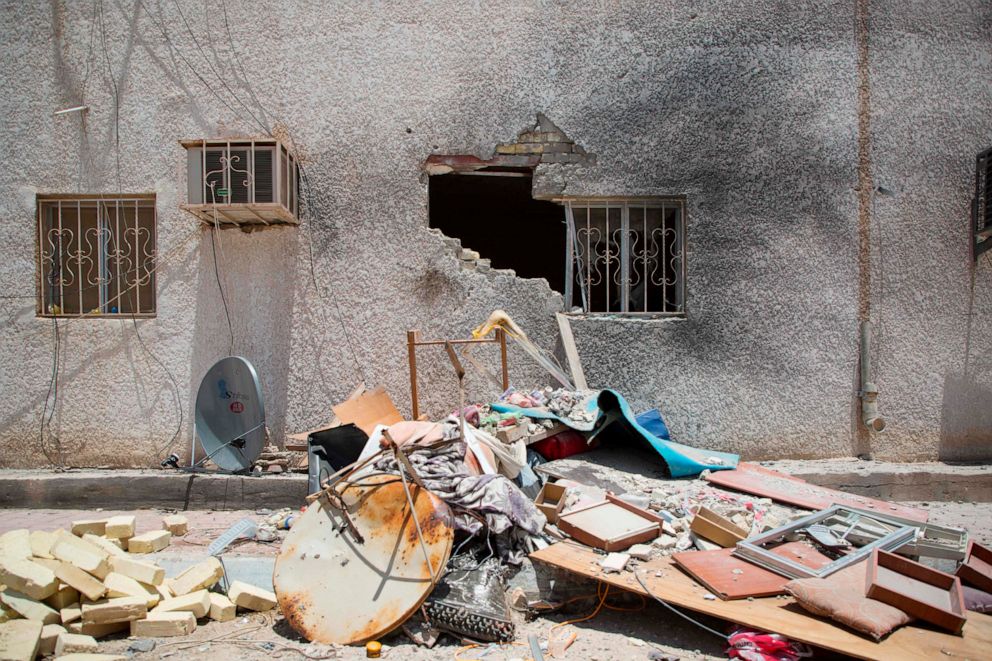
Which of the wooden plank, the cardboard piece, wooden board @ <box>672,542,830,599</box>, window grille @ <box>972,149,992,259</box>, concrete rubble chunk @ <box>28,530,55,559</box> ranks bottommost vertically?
wooden board @ <box>672,542,830,599</box>

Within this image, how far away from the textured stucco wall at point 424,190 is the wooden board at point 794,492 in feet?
2.61

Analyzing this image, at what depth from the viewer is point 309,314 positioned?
5.64 m

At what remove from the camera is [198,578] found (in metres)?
3.54

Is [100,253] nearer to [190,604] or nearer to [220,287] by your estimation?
[220,287]

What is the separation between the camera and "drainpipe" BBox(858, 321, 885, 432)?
565 cm

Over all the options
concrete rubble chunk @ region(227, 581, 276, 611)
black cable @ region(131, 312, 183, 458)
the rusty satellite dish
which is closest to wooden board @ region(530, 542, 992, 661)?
the rusty satellite dish

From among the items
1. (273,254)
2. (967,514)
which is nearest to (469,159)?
(273,254)

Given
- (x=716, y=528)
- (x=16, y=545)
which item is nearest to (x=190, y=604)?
(x=16, y=545)

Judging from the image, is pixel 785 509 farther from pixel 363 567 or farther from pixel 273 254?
pixel 273 254

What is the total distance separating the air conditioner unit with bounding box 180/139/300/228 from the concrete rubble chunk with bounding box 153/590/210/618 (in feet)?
9.84

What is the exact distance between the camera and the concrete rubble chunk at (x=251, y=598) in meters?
3.47

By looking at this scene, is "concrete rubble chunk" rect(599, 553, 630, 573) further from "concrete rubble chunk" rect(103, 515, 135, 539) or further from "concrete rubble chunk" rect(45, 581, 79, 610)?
"concrete rubble chunk" rect(103, 515, 135, 539)

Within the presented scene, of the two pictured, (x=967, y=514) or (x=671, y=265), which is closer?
(x=967, y=514)

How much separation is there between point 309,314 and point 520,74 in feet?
9.41
